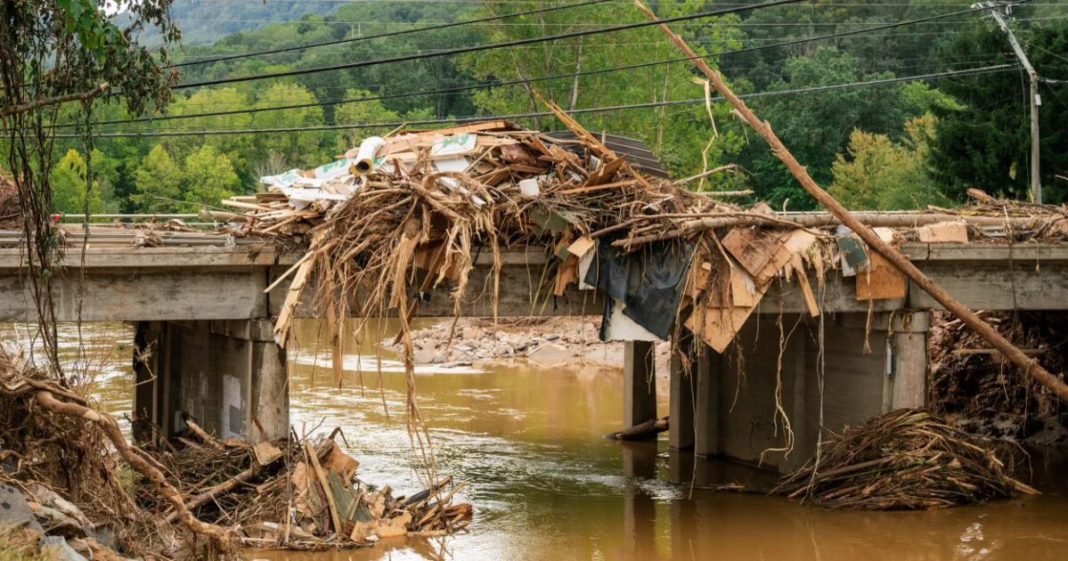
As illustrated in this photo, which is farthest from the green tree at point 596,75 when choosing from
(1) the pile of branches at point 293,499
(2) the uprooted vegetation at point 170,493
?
(2) the uprooted vegetation at point 170,493

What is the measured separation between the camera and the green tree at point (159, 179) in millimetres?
62000

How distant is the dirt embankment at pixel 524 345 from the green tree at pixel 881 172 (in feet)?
55.7

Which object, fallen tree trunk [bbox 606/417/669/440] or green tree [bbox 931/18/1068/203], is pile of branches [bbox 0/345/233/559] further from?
green tree [bbox 931/18/1068/203]

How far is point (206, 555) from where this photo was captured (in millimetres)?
12359

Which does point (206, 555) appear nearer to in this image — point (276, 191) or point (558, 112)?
point (276, 191)

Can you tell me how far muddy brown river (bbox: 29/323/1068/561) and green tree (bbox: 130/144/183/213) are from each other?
109 feet

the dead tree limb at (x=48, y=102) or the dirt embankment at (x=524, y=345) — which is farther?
the dirt embankment at (x=524, y=345)

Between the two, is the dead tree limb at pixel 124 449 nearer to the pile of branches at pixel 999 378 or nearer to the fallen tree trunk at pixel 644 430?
the fallen tree trunk at pixel 644 430

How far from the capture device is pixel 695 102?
40.4 meters

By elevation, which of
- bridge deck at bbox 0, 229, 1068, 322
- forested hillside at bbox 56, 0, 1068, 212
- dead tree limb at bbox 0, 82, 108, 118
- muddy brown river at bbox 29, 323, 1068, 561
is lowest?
muddy brown river at bbox 29, 323, 1068, 561

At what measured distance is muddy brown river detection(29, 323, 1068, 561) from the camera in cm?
1648

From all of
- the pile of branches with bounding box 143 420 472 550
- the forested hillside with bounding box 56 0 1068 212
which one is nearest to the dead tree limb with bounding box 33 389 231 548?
the pile of branches with bounding box 143 420 472 550

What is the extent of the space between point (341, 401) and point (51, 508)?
18093mm

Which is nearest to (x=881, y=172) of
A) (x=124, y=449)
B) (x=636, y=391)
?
(x=636, y=391)
